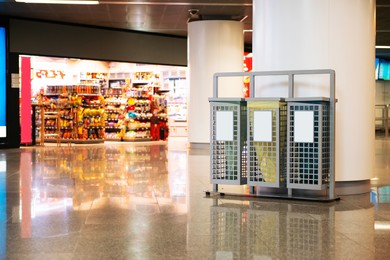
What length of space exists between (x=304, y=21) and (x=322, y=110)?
1.03 m

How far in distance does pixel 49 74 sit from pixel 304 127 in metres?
18.3

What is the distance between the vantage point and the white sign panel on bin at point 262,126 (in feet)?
20.6

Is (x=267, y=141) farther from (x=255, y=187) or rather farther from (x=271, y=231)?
(x=271, y=231)

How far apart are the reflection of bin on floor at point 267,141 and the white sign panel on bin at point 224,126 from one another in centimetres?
22

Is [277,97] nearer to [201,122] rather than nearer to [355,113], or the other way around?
[355,113]

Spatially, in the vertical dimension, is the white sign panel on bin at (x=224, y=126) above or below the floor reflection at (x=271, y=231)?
above

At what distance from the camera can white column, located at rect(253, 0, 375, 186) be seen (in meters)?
6.46

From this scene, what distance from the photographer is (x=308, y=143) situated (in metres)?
6.20

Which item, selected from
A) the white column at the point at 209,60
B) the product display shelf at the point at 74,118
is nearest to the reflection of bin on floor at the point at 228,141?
the white column at the point at 209,60

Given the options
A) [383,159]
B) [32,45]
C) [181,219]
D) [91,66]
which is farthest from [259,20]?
[91,66]

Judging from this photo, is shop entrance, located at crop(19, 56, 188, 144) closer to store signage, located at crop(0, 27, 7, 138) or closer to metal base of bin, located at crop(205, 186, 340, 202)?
store signage, located at crop(0, 27, 7, 138)

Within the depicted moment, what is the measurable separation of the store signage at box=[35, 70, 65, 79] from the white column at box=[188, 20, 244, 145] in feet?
27.9

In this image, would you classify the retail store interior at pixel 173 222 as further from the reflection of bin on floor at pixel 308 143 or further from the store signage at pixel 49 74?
the store signage at pixel 49 74

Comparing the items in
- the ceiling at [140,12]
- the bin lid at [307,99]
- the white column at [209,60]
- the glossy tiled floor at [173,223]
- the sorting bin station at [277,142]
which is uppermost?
the ceiling at [140,12]
